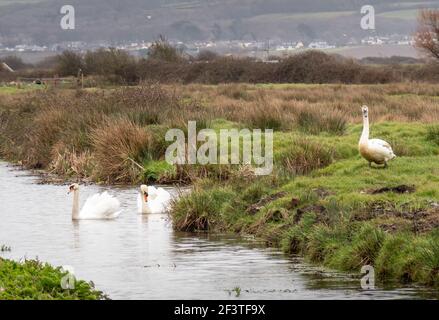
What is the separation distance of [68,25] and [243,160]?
1202 centimetres

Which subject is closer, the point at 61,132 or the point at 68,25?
the point at 61,132

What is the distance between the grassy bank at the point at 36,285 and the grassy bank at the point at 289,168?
13.0ft

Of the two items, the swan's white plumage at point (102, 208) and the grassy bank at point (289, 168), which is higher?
the grassy bank at point (289, 168)

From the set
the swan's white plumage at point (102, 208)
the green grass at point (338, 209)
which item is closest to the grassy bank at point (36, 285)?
the green grass at point (338, 209)

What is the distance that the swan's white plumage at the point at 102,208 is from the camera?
22.0m

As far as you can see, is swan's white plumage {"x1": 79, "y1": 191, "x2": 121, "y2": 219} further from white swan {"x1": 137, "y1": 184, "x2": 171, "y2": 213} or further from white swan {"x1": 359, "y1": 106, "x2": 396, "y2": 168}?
white swan {"x1": 359, "y1": 106, "x2": 396, "y2": 168}

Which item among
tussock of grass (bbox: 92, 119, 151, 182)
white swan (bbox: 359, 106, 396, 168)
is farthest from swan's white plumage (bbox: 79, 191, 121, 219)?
tussock of grass (bbox: 92, 119, 151, 182)

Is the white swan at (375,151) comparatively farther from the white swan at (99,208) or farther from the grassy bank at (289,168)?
the white swan at (99,208)

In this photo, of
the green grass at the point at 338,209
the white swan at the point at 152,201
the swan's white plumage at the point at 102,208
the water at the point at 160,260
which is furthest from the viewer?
the white swan at the point at 152,201

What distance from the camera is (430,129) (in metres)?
26.9

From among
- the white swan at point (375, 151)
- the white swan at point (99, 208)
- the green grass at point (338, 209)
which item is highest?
the white swan at point (375, 151)

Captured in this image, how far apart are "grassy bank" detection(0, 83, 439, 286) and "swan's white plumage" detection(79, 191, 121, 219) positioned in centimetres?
174

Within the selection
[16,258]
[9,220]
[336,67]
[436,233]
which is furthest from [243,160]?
[336,67]
